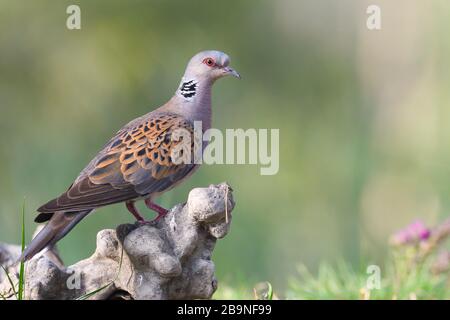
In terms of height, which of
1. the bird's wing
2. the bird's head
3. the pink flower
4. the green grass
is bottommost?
the pink flower

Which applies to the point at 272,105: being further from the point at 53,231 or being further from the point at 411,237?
the point at 53,231

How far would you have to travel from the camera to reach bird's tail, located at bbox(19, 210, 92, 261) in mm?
3031

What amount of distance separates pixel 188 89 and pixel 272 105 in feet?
14.3

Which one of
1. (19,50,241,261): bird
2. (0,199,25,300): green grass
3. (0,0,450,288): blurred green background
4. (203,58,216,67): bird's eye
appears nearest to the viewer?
(0,199,25,300): green grass

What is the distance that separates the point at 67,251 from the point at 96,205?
2186 mm

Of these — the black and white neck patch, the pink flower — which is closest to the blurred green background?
the pink flower

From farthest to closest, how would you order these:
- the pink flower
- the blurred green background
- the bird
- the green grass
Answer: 1. the blurred green background
2. the pink flower
3. the bird
4. the green grass

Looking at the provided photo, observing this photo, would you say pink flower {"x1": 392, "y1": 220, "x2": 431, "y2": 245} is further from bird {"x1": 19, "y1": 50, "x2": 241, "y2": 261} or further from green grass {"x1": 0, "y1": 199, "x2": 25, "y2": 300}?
green grass {"x1": 0, "y1": 199, "x2": 25, "y2": 300}

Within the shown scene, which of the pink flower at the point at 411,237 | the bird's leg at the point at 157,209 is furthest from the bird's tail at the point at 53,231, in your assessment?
the pink flower at the point at 411,237

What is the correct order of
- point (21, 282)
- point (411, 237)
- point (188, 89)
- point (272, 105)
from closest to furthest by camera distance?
1. point (21, 282)
2. point (188, 89)
3. point (411, 237)
4. point (272, 105)

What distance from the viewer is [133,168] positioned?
340 cm

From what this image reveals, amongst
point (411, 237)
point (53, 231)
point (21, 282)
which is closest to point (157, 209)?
point (53, 231)

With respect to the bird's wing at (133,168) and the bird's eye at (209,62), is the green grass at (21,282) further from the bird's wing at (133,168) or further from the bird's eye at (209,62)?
the bird's eye at (209,62)

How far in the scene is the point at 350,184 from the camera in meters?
7.07
